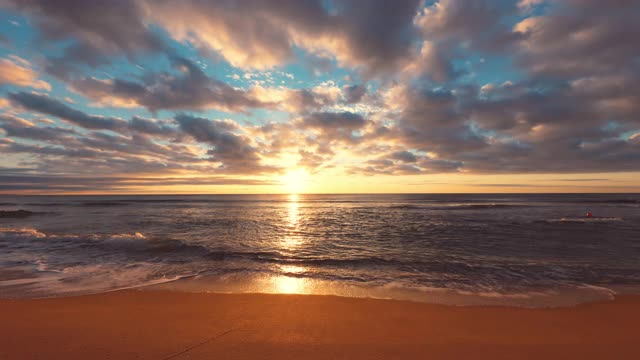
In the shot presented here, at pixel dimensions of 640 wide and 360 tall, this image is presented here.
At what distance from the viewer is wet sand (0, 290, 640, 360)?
14.7ft

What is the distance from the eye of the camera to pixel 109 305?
669 centimetres

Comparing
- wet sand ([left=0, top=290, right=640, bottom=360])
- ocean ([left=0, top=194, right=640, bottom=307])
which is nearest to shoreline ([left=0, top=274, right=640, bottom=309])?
ocean ([left=0, top=194, right=640, bottom=307])

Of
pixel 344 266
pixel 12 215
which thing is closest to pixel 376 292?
pixel 344 266

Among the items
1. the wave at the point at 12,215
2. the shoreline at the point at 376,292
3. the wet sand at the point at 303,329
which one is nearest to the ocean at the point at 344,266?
the shoreline at the point at 376,292

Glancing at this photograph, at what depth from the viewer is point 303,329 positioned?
5.28 meters

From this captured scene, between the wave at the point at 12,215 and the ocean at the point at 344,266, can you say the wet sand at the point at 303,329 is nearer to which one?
the ocean at the point at 344,266

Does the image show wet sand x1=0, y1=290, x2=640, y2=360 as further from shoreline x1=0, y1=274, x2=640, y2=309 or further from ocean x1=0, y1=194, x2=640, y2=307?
ocean x1=0, y1=194, x2=640, y2=307

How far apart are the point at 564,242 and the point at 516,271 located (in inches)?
426

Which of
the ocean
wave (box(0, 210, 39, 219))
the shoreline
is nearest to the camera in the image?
the shoreline

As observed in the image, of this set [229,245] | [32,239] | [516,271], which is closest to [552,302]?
[516,271]

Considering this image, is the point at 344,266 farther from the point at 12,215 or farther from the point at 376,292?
the point at 12,215

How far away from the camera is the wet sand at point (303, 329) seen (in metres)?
4.47

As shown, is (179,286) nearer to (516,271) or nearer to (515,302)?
(515,302)

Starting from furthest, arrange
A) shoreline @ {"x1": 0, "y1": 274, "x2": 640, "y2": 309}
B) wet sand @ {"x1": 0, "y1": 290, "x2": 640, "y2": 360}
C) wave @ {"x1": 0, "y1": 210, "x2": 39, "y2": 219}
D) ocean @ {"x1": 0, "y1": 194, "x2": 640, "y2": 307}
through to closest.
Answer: wave @ {"x1": 0, "y1": 210, "x2": 39, "y2": 219} < ocean @ {"x1": 0, "y1": 194, "x2": 640, "y2": 307} < shoreline @ {"x1": 0, "y1": 274, "x2": 640, "y2": 309} < wet sand @ {"x1": 0, "y1": 290, "x2": 640, "y2": 360}
